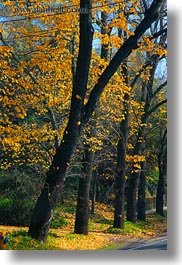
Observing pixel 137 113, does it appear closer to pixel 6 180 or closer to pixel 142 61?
pixel 142 61

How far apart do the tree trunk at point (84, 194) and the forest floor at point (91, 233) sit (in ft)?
0.40

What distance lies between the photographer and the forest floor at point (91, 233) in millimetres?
7660

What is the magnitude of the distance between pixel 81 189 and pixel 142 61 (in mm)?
2802

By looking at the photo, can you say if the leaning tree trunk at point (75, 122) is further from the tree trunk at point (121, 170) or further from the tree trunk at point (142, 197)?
the tree trunk at point (142, 197)

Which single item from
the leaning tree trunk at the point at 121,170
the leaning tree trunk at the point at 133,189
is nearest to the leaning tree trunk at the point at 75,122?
→ the leaning tree trunk at the point at 121,170

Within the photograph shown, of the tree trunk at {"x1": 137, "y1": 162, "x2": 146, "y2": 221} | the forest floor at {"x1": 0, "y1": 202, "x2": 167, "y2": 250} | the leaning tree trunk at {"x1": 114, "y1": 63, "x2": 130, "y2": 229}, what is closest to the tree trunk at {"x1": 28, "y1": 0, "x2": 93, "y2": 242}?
the forest floor at {"x1": 0, "y1": 202, "x2": 167, "y2": 250}

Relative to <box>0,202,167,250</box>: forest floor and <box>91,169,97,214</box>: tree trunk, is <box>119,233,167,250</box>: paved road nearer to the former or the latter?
<box>0,202,167,250</box>: forest floor

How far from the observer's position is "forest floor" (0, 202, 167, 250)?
7.66m

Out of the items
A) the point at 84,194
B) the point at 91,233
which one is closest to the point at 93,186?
the point at 84,194

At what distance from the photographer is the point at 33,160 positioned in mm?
10008

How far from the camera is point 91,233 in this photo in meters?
9.25

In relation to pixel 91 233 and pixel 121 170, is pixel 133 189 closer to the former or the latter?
pixel 121 170

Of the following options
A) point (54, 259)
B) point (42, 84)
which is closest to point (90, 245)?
point (54, 259)

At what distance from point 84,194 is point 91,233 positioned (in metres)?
1.05
